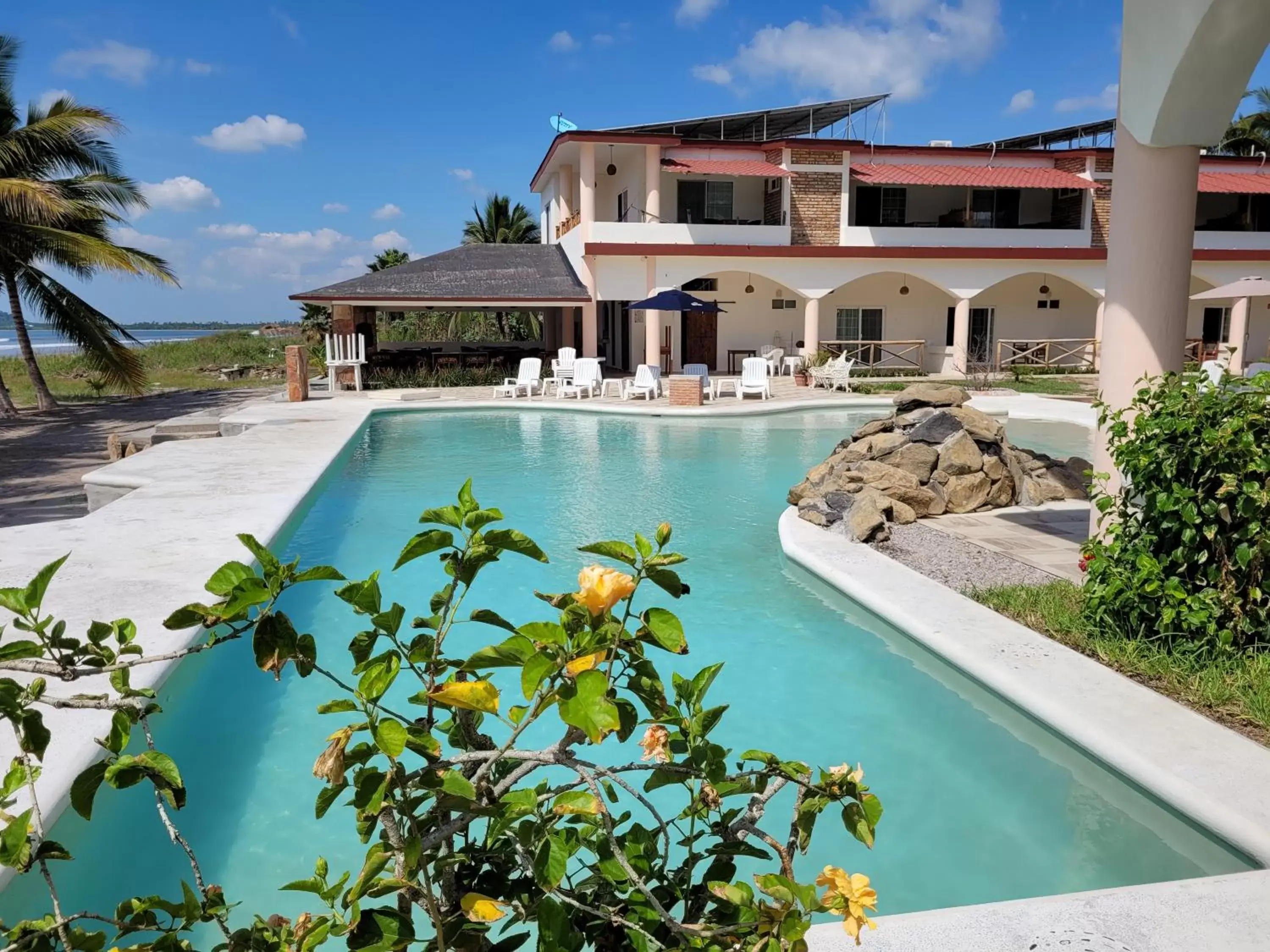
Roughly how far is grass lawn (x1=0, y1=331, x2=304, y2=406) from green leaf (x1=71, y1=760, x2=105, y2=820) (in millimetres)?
24858

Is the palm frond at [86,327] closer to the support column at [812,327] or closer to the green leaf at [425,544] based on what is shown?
the support column at [812,327]

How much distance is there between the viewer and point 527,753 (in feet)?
5.31

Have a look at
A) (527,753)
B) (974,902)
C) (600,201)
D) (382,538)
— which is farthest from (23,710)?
(600,201)

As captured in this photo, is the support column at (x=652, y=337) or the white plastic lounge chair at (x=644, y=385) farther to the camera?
the support column at (x=652, y=337)

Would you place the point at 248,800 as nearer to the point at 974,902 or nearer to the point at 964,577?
the point at 974,902

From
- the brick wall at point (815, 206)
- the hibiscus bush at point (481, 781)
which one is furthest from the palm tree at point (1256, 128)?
the hibiscus bush at point (481, 781)

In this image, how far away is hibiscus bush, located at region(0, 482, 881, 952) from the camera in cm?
138

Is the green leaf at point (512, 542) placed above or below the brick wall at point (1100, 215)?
below

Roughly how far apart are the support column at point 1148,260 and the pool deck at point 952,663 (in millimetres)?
1589

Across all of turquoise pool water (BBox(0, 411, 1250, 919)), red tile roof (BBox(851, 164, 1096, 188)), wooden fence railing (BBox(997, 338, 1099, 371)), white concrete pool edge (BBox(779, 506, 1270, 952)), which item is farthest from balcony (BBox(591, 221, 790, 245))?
white concrete pool edge (BBox(779, 506, 1270, 952))

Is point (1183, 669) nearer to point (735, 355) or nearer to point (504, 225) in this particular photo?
point (735, 355)

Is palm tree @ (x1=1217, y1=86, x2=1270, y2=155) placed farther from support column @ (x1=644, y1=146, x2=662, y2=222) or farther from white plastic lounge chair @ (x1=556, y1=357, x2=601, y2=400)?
white plastic lounge chair @ (x1=556, y1=357, x2=601, y2=400)

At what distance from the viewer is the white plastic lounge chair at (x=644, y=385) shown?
67.8ft

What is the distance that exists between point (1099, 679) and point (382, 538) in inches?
258
